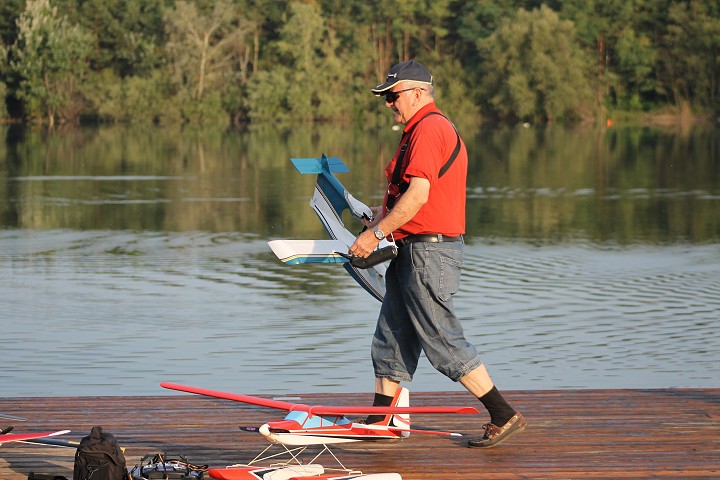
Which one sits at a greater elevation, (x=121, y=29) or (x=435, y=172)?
(x=121, y=29)

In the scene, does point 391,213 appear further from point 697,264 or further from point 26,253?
point 26,253

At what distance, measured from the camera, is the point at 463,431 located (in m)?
5.24

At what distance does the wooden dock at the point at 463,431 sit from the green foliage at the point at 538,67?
56.0m

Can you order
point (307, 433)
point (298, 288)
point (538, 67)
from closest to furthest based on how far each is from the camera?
point (307, 433) → point (298, 288) → point (538, 67)

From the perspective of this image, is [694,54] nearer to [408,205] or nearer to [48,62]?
[48,62]

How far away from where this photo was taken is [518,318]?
1055cm

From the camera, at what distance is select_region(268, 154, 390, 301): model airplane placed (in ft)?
16.8

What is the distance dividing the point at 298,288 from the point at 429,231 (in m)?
7.50

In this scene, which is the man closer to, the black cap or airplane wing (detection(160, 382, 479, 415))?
the black cap

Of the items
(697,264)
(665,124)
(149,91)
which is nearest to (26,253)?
(697,264)

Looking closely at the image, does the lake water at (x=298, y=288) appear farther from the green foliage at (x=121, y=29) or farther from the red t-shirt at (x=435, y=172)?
the green foliage at (x=121, y=29)

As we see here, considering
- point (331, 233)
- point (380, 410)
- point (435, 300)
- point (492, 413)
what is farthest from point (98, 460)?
point (331, 233)

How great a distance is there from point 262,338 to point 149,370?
53.9 inches

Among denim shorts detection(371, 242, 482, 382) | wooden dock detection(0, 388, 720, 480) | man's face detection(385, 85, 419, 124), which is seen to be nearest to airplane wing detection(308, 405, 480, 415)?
wooden dock detection(0, 388, 720, 480)
